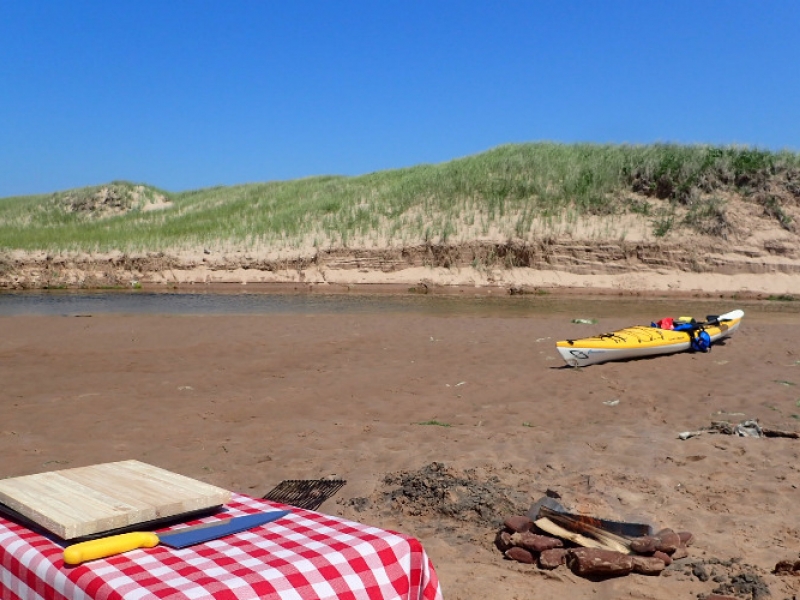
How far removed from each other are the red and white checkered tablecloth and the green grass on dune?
948 inches

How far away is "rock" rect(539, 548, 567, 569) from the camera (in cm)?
399

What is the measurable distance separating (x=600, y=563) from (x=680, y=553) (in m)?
0.54

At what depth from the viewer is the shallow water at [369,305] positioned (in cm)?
1838

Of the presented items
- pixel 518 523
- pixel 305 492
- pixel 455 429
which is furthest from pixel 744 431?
pixel 305 492

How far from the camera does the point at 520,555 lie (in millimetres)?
4113

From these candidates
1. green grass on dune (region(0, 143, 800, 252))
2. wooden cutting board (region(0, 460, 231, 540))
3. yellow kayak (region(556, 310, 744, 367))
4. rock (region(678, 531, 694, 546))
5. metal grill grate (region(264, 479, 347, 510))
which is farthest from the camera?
green grass on dune (region(0, 143, 800, 252))

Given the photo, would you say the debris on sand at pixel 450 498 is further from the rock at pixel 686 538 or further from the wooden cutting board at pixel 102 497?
the wooden cutting board at pixel 102 497

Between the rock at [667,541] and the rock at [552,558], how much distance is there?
1.65 feet

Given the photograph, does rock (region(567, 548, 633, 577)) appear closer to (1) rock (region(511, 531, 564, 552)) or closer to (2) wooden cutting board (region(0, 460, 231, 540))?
(1) rock (region(511, 531, 564, 552))

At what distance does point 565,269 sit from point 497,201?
4.74 m

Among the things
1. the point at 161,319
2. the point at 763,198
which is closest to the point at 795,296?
the point at 763,198

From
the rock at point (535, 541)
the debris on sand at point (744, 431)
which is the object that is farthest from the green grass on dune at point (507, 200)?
the rock at point (535, 541)

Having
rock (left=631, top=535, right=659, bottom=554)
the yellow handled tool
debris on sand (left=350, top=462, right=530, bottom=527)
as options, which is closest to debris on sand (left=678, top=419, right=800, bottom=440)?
debris on sand (left=350, top=462, right=530, bottom=527)

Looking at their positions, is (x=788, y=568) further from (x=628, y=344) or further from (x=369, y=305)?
(x=369, y=305)
